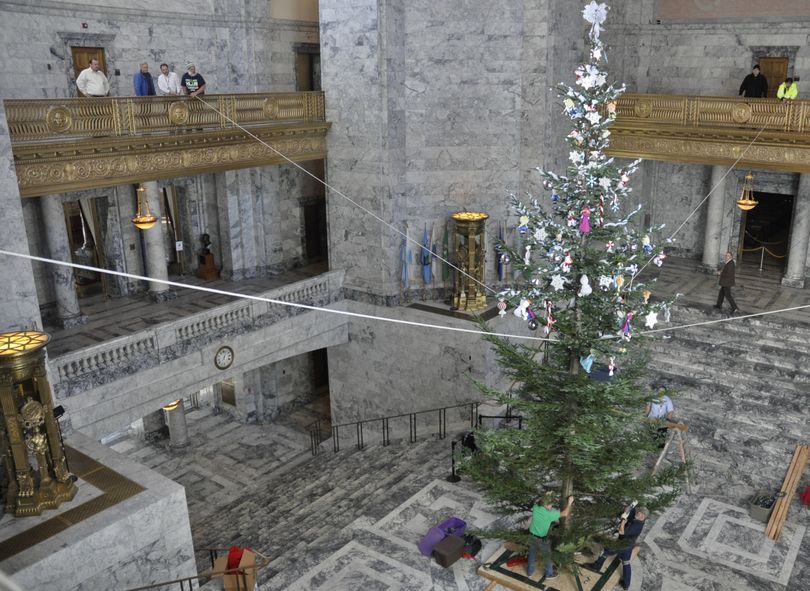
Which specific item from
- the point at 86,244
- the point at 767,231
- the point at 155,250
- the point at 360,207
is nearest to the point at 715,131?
the point at 767,231

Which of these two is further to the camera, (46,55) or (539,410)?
(46,55)

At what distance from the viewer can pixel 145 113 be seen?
1337 centimetres

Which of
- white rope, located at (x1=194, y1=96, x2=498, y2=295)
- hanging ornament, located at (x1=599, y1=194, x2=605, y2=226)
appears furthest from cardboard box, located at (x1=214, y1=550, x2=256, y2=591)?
white rope, located at (x1=194, y1=96, x2=498, y2=295)

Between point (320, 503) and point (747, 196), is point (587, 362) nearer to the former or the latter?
point (320, 503)

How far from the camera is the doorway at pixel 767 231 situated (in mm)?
20109

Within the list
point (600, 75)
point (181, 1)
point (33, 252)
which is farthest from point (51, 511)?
point (181, 1)

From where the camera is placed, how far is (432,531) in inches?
410

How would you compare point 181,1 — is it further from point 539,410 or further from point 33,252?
point 539,410

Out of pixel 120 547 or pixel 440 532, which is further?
pixel 440 532

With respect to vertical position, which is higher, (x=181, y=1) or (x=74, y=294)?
(x=181, y=1)

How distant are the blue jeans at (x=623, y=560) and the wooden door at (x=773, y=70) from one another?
14.3 meters

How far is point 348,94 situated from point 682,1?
32.5 ft

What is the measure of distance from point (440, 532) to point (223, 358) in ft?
22.5

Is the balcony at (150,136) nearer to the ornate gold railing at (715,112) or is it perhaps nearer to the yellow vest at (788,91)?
the ornate gold railing at (715,112)
